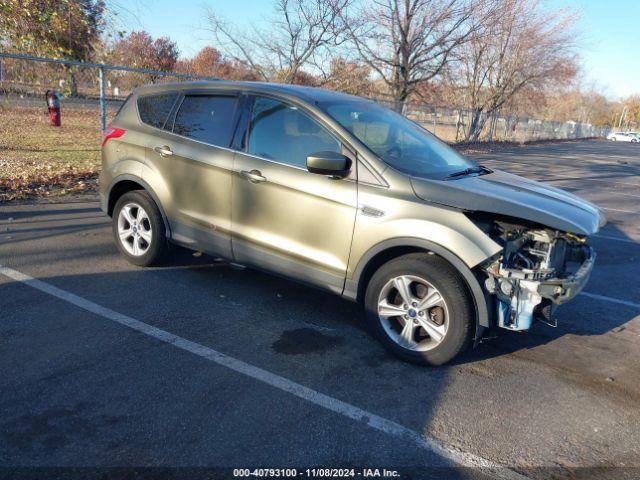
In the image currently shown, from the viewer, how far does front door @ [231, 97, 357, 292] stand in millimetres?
4055

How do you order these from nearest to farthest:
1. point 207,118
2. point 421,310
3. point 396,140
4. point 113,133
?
1. point 421,310
2. point 396,140
3. point 207,118
4. point 113,133

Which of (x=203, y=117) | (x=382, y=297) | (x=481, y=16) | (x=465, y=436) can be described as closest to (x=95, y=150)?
(x=203, y=117)

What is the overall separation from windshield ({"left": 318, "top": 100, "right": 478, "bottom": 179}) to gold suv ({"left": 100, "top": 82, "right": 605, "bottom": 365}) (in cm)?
2

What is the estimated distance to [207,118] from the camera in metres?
4.88

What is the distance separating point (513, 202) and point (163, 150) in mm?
3191

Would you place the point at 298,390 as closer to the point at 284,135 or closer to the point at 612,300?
the point at 284,135

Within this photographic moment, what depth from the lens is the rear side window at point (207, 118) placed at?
4.72m

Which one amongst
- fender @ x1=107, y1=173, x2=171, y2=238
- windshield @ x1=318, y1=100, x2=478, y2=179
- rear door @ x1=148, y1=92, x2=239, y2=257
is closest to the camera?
windshield @ x1=318, y1=100, x2=478, y2=179

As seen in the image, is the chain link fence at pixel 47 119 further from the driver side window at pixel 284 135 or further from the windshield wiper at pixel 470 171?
the windshield wiper at pixel 470 171

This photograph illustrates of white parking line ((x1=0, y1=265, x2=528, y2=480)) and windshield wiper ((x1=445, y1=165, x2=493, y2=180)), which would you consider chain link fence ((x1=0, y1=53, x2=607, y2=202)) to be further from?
windshield wiper ((x1=445, y1=165, x2=493, y2=180))

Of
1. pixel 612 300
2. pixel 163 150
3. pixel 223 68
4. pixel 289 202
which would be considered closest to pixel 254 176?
pixel 289 202

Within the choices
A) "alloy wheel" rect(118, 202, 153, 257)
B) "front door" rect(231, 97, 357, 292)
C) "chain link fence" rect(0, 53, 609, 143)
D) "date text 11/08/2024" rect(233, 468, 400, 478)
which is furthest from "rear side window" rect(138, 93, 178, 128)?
"chain link fence" rect(0, 53, 609, 143)

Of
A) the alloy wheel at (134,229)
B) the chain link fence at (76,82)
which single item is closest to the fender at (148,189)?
the alloy wheel at (134,229)

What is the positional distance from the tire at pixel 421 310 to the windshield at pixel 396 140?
801 millimetres
